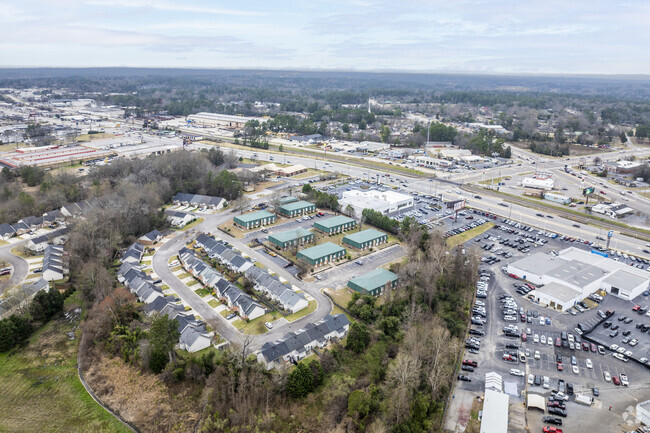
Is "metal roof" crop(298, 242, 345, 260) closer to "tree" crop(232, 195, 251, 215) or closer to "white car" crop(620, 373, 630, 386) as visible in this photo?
"tree" crop(232, 195, 251, 215)

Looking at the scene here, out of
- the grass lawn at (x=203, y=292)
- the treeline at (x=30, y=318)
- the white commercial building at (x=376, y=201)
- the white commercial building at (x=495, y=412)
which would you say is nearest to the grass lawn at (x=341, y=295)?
the grass lawn at (x=203, y=292)

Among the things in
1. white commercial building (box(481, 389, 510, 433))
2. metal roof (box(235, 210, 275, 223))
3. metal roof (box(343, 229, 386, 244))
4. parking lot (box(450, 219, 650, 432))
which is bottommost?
parking lot (box(450, 219, 650, 432))

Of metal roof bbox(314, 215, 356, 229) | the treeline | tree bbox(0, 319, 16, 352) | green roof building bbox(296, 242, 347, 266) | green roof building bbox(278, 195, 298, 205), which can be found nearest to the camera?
tree bbox(0, 319, 16, 352)

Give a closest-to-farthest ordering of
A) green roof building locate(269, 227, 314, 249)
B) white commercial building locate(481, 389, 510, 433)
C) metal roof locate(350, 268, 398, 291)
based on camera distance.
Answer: white commercial building locate(481, 389, 510, 433), metal roof locate(350, 268, 398, 291), green roof building locate(269, 227, 314, 249)

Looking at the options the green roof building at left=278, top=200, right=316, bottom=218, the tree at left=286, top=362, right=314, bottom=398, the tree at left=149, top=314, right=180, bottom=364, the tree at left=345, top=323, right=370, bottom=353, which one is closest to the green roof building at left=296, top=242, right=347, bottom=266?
the green roof building at left=278, top=200, right=316, bottom=218

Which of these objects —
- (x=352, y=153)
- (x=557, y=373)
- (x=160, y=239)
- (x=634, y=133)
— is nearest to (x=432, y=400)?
(x=557, y=373)

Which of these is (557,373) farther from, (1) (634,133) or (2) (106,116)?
(2) (106,116)
